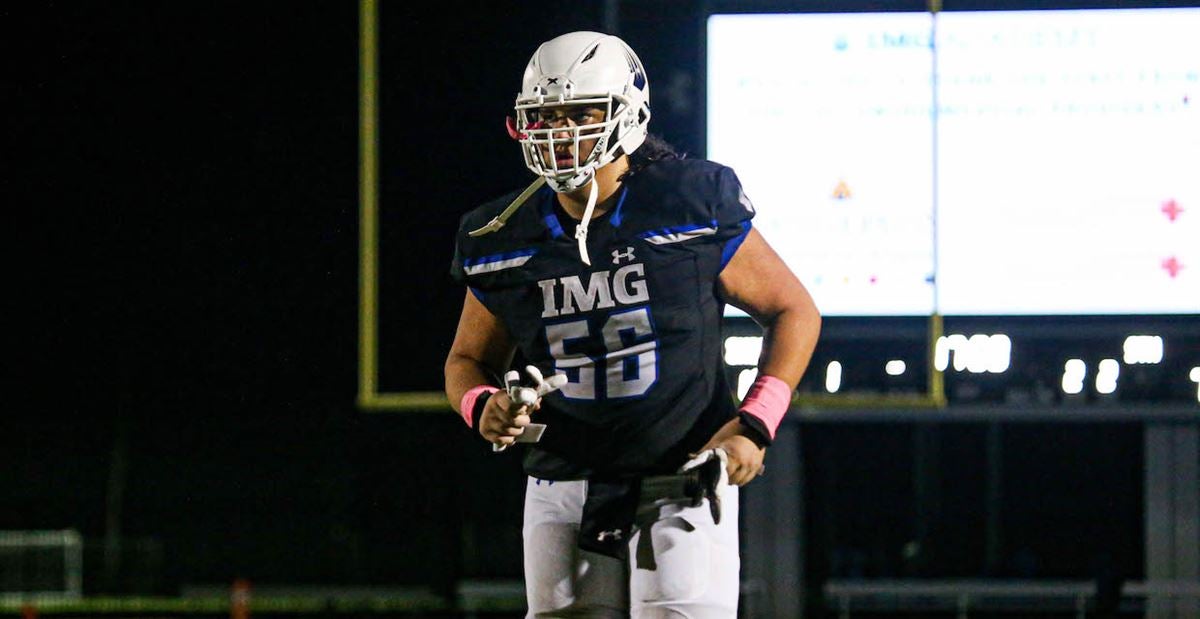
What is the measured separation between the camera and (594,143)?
102 inches

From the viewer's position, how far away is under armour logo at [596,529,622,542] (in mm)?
2506

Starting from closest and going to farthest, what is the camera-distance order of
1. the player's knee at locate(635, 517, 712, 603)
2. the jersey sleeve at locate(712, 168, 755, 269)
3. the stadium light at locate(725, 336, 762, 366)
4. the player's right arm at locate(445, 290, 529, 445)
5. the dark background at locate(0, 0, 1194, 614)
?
the player's knee at locate(635, 517, 712, 603), the jersey sleeve at locate(712, 168, 755, 269), the player's right arm at locate(445, 290, 529, 445), the stadium light at locate(725, 336, 762, 366), the dark background at locate(0, 0, 1194, 614)

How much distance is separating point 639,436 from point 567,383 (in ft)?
0.41

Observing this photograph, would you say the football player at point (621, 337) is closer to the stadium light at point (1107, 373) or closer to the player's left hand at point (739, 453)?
the player's left hand at point (739, 453)

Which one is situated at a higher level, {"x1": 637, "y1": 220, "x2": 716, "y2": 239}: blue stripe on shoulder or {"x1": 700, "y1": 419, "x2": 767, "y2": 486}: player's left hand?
{"x1": 637, "y1": 220, "x2": 716, "y2": 239}: blue stripe on shoulder

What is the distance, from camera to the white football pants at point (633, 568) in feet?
8.23

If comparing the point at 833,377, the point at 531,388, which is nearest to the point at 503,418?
the point at 531,388

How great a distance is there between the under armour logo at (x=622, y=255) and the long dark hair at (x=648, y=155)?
140 millimetres

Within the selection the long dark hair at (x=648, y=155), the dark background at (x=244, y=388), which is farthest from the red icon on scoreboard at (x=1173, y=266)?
the long dark hair at (x=648, y=155)

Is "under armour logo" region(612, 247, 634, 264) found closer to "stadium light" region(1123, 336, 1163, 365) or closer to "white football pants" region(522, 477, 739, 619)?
"white football pants" region(522, 477, 739, 619)

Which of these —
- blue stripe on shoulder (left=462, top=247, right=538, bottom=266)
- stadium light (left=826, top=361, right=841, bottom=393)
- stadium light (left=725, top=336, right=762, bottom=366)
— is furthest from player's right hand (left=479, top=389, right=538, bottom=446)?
stadium light (left=826, top=361, right=841, bottom=393)

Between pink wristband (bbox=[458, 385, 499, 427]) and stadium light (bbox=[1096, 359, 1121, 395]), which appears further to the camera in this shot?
stadium light (bbox=[1096, 359, 1121, 395])

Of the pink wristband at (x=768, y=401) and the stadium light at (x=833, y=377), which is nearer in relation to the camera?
the pink wristband at (x=768, y=401)

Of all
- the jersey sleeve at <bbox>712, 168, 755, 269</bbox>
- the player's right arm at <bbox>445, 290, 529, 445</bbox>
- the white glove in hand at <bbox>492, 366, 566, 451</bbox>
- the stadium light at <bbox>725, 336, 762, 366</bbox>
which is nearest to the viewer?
the white glove in hand at <bbox>492, 366, 566, 451</bbox>
